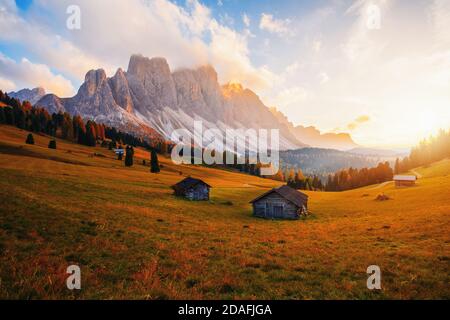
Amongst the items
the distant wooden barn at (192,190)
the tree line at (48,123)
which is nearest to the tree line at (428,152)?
the distant wooden barn at (192,190)

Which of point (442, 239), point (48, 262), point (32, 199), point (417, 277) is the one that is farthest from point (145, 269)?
point (442, 239)

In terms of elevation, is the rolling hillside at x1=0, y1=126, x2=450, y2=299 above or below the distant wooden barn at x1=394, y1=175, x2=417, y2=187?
below

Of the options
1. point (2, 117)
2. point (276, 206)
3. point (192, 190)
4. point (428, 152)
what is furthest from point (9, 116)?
point (428, 152)

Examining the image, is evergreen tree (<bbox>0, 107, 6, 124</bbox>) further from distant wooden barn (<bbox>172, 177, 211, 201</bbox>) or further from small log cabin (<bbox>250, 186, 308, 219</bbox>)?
small log cabin (<bbox>250, 186, 308, 219</bbox>)

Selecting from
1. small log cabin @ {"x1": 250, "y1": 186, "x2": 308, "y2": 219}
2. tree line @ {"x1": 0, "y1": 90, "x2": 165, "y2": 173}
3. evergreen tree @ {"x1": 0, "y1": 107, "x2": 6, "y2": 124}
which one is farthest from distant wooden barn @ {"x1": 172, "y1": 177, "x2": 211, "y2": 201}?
evergreen tree @ {"x1": 0, "y1": 107, "x2": 6, "y2": 124}

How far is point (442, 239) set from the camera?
1834cm

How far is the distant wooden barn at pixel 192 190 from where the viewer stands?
50.9 meters

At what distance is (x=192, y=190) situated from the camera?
2024 inches

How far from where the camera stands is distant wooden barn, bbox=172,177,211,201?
50.9 m

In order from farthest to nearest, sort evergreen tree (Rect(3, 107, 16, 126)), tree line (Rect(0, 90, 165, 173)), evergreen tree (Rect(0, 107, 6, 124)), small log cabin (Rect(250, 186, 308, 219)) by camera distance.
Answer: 1. tree line (Rect(0, 90, 165, 173))
2. evergreen tree (Rect(3, 107, 16, 126))
3. evergreen tree (Rect(0, 107, 6, 124))
4. small log cabin (Rect(250, 186, 308, 219))

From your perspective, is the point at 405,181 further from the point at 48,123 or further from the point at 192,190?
the point at 48,123

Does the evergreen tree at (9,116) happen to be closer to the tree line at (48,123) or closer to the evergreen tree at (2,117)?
the tree line at (48,123)

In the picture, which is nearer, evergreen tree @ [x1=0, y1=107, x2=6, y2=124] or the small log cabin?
the small log cabin

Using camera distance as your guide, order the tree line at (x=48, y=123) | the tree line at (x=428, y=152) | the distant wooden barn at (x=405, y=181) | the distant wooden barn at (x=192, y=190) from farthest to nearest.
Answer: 1. the tree line at (x=428, y=152)
2. the tree line at (x=48, y=123)
3. the distant wooden barn at (x=405, y=181)
4. the distant wooden barn at (x=192, y=190)
